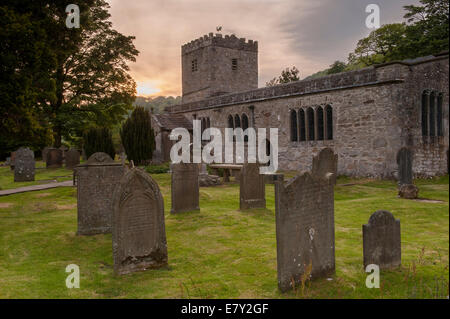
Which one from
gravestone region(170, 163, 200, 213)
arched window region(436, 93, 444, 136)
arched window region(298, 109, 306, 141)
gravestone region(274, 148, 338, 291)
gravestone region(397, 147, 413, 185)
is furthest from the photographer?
arched window region(298, 109, 306, 141)

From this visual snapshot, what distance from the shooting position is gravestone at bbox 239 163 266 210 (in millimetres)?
9852

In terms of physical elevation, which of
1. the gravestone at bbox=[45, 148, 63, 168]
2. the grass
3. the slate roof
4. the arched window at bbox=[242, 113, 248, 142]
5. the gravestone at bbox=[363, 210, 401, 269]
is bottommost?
the grass

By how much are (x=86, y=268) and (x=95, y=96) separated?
2466 centimetres

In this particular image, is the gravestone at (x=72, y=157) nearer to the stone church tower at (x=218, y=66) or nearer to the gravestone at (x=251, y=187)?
the stone church tower at (x=218, y=66)

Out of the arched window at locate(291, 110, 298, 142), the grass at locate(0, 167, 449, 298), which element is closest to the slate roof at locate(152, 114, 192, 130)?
the arched window at locate(291, 110, 298, 142)

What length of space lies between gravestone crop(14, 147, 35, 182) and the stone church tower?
63.2 feet

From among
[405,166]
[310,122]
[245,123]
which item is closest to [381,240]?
[405,166]

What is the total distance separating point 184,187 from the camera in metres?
9.59

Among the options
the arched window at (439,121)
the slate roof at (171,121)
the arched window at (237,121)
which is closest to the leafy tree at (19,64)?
the arched window at (237,121)

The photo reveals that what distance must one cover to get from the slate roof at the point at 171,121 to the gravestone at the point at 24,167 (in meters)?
10.8

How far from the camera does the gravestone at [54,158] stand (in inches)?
907

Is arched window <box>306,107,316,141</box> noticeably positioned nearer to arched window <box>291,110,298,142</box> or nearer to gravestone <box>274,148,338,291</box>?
arched window <box>291,110,298,142</box>

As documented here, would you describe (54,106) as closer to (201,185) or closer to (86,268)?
(201,185)
